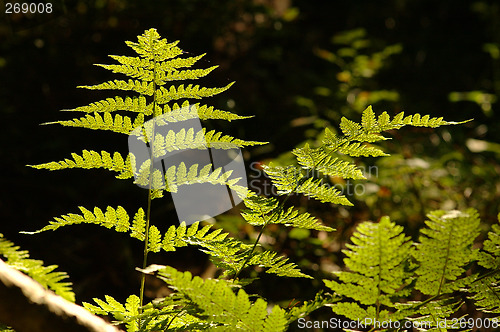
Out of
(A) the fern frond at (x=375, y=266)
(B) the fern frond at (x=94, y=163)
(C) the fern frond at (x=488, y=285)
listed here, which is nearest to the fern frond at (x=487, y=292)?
(C) the fern frond at (x=488, y=285)

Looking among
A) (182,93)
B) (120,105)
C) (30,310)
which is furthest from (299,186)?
(30,310)

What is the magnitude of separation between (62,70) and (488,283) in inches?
108

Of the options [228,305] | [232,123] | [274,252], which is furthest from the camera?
[232,123]

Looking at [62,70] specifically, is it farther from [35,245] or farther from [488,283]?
[488,283]

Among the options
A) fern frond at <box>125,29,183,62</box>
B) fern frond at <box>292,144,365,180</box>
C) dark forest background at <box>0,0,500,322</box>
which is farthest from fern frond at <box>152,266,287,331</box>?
dark forest background at <box>0,0,500,322</box>

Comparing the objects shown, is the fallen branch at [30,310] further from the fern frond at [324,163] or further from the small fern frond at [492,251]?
the small fern frond at [492,251]

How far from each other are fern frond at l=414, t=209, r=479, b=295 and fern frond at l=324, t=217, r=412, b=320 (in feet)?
0.14

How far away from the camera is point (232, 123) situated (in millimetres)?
2822

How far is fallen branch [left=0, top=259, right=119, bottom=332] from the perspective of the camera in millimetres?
810

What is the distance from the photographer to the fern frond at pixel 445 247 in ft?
2.39

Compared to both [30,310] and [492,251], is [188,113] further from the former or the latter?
[492,251]

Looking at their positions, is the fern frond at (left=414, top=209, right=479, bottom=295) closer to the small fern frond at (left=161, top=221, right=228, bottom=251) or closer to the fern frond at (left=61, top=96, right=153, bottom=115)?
the small fern frond at (left=161, top=221, right=228, bottom=251)

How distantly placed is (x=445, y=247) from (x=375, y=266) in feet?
0.44

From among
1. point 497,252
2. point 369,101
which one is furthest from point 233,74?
point 497,252
